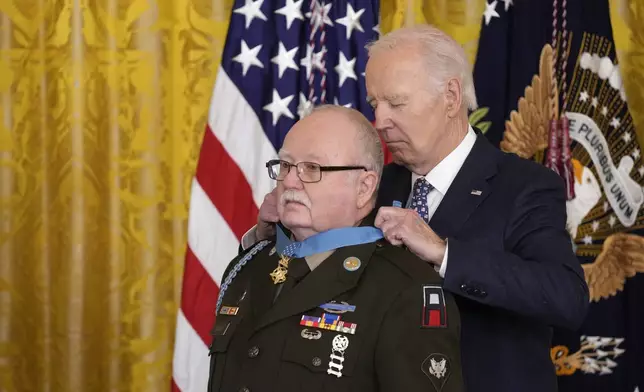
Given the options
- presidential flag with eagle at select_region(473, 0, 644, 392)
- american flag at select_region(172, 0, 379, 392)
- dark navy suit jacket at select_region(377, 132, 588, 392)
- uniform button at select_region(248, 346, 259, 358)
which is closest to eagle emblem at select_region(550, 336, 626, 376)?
presidential flag with eagle at select_region(473, 0, 644, 392)

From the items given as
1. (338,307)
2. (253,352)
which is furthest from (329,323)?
(253,352)

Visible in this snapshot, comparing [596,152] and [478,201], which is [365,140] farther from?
[596,152]

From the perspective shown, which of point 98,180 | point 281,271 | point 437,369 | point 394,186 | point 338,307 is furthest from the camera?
point 98,180

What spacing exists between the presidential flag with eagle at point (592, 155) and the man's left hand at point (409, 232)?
1.65 meters

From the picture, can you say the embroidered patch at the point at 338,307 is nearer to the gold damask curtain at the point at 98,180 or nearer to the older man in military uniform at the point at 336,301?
the older man in military uniform at the point at 336,301

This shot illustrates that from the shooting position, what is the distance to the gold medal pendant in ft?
5.98

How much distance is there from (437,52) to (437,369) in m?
0.84

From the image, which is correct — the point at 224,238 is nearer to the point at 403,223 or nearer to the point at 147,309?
the point at 147,309

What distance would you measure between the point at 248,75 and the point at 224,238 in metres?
0.64

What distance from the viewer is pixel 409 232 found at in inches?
70.3

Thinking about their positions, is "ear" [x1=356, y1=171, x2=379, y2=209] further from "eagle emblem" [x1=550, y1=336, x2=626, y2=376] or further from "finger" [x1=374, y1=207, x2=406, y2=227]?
"eagle emblem" [x1=550, y1=336, x2=626, y2=376]

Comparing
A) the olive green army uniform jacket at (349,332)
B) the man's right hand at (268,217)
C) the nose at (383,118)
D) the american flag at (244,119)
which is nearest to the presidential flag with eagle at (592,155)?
the american flag at (244,119)

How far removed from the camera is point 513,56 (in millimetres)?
3367

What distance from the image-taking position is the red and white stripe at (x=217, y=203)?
3.38 m
